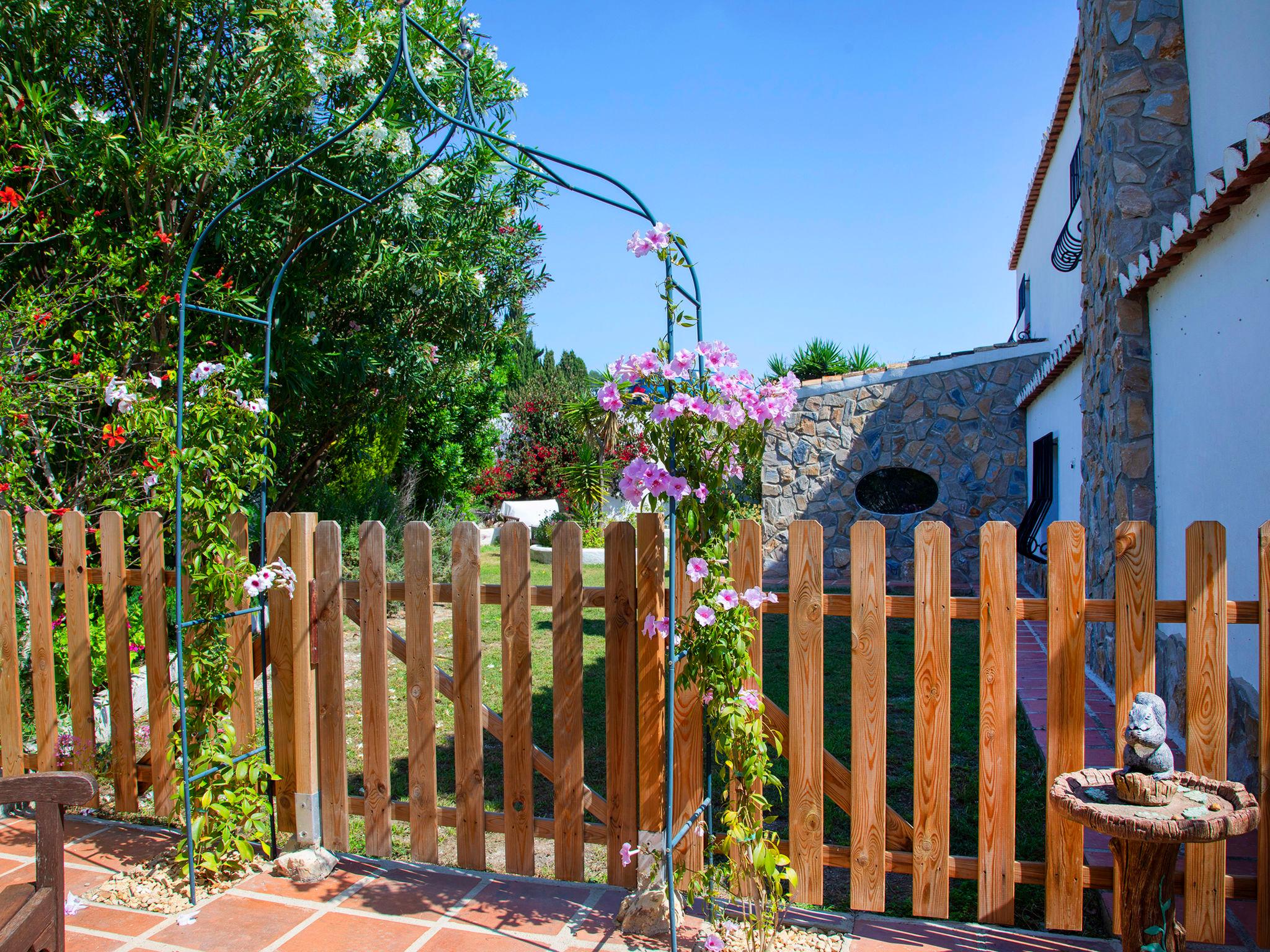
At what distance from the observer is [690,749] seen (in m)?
2.48

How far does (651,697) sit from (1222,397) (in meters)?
2.67

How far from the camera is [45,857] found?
1.96 metres

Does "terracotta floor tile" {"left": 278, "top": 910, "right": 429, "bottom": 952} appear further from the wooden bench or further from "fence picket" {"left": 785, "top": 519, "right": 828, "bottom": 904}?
"fence picket" {"left": 785, "top": 519, "right": 828, "bottom": 904}

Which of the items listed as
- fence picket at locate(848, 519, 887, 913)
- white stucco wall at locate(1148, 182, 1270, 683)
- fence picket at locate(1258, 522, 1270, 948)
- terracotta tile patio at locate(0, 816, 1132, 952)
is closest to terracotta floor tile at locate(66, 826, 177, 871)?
terracotta tile patio at locate(0, 816, 1132, 952)

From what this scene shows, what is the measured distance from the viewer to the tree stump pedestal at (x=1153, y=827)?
172 cm

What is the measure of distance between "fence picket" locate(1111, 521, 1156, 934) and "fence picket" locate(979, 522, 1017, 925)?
267mm

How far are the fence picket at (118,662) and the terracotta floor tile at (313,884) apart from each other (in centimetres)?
81

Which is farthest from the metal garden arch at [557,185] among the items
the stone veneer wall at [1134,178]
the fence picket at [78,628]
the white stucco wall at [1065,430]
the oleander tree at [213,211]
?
the white stucco wall at [1065,430]

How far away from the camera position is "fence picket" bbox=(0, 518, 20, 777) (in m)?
3.32

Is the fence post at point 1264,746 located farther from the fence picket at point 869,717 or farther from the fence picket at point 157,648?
the fence picket at point 157,648

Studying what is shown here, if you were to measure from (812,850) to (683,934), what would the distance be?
0.47 meters

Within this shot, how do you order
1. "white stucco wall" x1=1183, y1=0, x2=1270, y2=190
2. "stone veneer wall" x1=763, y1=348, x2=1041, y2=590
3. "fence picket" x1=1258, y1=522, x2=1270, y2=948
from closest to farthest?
1. "fence picket" x1=1258, y1=522, x2=1270, y2=948
2. "white stucco wall" x1=1183, y1=0, x2=1270, y2=190
3. "stone veneer wall" x1=763, y1=348, x2=1041, y2=590

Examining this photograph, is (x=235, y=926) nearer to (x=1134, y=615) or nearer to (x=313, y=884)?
(x=313, y=884)

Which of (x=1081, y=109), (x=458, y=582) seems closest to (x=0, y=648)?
(x=458, y=582)
